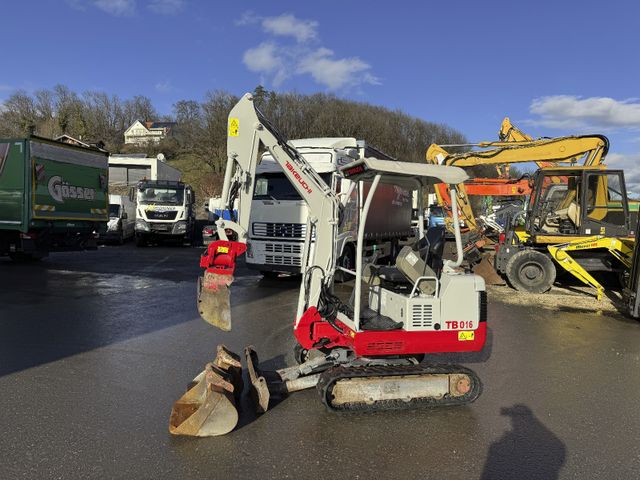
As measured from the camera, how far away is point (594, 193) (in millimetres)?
10562

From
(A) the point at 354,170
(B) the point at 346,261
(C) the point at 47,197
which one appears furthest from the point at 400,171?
(C) the point at 47,197

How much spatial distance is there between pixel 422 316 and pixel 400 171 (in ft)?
4.48

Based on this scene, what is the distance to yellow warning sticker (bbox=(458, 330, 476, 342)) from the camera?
4645 mm

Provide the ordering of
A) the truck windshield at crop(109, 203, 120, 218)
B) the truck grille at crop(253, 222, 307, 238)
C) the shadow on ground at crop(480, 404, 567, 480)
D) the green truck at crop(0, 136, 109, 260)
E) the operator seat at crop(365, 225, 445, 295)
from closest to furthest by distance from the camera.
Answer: the shadow on ground at crop(480, 404, 567, 480) → the operator seat at crop(365, 225, 445, 295) → the truck grille at crop(253, 222, 307, 238) → the green truck at crop(0, 136, 109, 260) → the truck windshield at crop(109, 203, 120, 218)

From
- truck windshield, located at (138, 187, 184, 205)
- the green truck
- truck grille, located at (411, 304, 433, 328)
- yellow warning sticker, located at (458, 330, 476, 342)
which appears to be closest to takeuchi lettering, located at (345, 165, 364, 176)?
truck grille, located at (411, 304, 433, 328)

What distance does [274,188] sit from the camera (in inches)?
440

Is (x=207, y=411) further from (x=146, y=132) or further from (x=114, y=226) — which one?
(x=146, y=132)

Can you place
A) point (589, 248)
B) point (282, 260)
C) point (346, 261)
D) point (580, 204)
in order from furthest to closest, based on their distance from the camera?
point (282, 260), point (580, 204), point (589, 248), point (346, 261)

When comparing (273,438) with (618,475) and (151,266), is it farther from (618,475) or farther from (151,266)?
(151,266)

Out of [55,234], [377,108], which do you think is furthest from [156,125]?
[55,234]

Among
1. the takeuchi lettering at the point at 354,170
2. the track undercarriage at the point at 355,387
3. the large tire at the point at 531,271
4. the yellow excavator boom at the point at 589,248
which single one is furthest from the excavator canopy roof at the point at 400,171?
the large tire at the point at 531,271

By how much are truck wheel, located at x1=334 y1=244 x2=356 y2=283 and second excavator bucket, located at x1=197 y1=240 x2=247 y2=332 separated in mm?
1403

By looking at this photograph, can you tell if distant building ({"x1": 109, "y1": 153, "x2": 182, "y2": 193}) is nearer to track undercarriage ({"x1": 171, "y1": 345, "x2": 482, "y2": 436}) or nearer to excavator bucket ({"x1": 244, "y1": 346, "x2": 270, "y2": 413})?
track undercarriage ({"x1": 171, "y1": 345, "x2": 482, "y2": 436})

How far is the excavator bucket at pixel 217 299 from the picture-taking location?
180 inches
